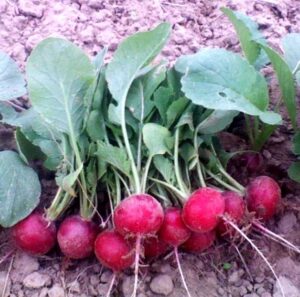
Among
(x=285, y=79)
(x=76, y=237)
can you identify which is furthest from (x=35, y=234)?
(x=285, y=79)

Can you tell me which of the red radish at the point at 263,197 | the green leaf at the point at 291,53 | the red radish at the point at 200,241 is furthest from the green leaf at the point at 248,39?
the red radish at the point at 200,241

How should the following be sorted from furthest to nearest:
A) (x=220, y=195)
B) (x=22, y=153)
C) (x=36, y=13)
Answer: (x=36, y=13)
(x=22, y=153)
(x=220, y=195)

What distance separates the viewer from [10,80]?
1432 mm

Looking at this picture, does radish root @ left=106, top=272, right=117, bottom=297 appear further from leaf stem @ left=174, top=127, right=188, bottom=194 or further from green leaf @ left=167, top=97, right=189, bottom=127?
green leaf @ left=167, top=97, right=189, bottom=127

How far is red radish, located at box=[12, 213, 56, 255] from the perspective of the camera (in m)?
1.31

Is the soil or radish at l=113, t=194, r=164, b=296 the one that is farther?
the soil

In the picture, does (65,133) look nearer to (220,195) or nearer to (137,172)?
(137,172)

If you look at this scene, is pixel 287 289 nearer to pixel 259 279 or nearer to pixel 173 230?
pixel 259 279

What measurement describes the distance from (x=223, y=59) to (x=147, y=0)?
513 millimetres

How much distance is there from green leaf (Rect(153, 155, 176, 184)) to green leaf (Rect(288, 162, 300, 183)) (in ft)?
0.89

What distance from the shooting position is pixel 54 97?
4.35ft

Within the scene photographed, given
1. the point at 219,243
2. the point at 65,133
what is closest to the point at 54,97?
the point at 65,133

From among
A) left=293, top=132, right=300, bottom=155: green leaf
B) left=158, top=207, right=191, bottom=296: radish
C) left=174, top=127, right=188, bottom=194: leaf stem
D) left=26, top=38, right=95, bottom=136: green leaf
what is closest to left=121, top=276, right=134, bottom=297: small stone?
left=158, top=207, right=191, bottom=296: radish

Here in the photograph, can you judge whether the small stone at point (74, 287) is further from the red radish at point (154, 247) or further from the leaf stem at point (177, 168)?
the leaf stem at point (177, 168)
